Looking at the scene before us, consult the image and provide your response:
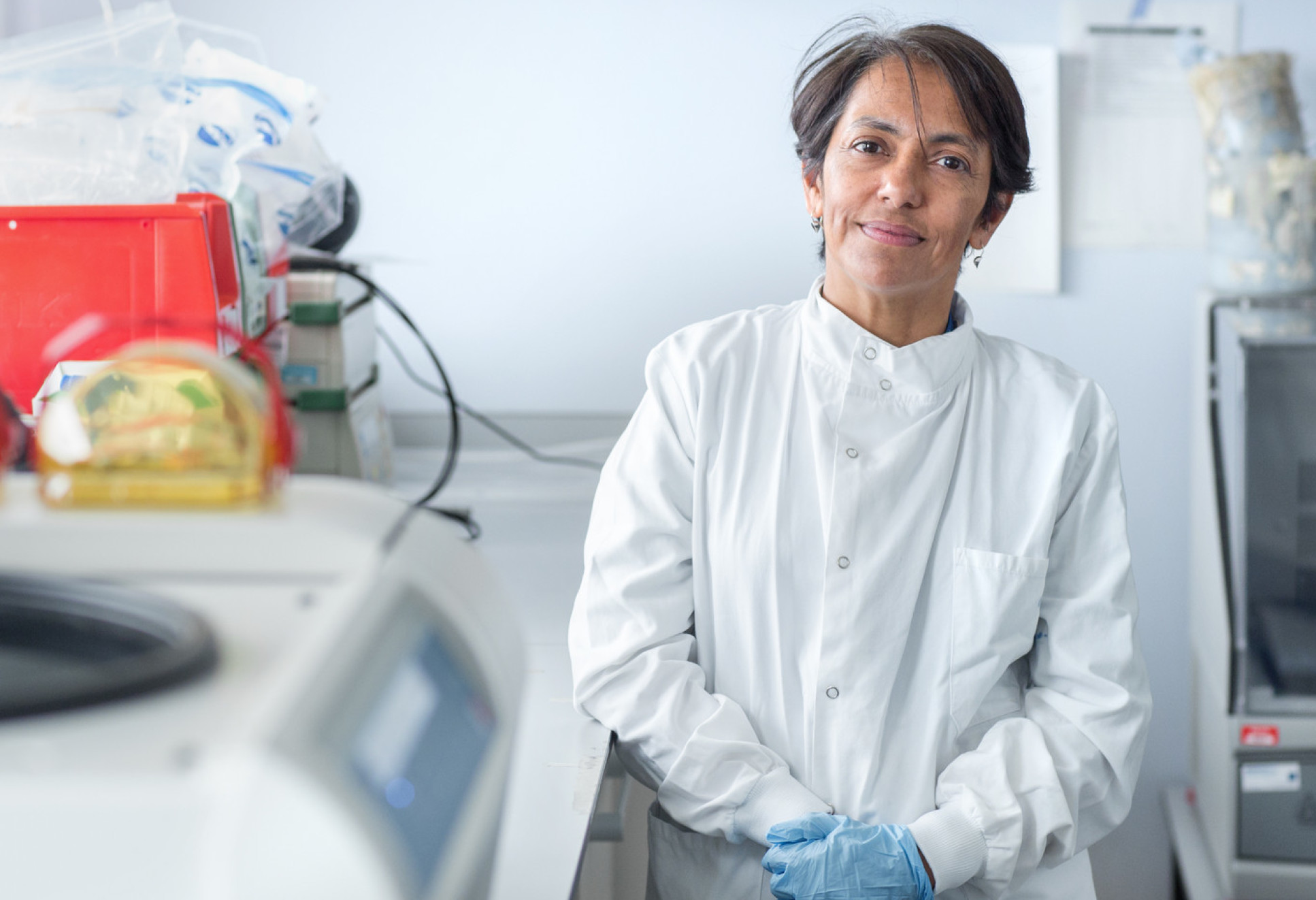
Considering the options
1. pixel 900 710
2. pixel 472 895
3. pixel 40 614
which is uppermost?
pixel 40 614

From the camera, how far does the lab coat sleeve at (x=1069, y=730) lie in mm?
1043

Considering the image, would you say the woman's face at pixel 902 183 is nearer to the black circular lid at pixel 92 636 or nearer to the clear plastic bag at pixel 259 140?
the clear plastic bag at pixel 259 140

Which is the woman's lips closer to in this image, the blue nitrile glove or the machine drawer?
the blue nitrile glove

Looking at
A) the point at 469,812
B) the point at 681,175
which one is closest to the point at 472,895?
the point at 469,812

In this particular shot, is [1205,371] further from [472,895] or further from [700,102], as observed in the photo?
[472,895]

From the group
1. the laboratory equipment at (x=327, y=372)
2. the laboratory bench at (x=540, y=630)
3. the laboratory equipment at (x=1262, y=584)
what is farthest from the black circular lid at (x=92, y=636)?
the laboratory equipment at (x=1262, y=584)

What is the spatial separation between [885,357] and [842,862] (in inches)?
19.0

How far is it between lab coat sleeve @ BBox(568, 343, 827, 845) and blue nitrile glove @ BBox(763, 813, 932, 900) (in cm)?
2

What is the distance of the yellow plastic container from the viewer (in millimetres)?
396

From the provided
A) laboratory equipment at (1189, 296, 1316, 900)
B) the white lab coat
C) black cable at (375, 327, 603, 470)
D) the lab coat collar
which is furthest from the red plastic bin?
laboratory equipment at (1189, 296, 1316, 900)

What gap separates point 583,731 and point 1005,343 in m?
0.61

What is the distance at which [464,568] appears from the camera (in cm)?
45

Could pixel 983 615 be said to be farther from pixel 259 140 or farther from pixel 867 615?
pixel 259 140

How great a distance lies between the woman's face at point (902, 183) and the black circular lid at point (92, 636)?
0.89m
